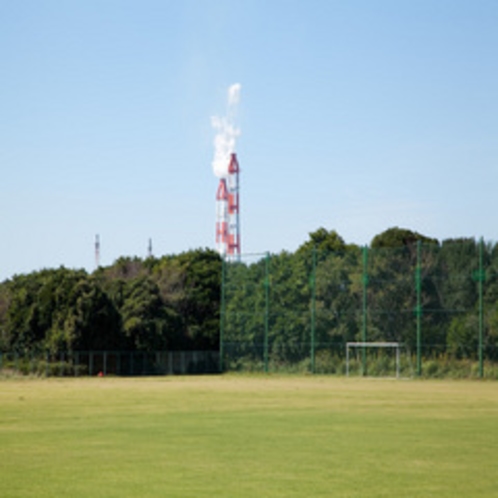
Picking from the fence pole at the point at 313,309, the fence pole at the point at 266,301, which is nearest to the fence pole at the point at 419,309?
the fence pole at the point at 313,309

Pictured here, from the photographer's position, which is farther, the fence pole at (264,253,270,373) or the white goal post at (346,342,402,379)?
the fence pole at (264,253,270,373)

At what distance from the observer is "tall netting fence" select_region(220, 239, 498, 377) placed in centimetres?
4575

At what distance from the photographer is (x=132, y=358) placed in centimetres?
5706

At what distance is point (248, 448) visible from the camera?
49.8 ft

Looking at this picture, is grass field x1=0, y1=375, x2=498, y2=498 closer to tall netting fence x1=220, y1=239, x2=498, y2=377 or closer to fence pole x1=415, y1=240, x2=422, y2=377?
tall netting fence x1=220, y1=239, x2=498, y2=377

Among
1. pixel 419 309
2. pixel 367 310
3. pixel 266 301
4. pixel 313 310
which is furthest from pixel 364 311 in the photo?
pixel 266 301

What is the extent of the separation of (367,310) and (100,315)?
51.9 feet

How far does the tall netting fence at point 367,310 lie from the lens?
4575 cm

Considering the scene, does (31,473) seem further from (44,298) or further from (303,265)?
(44,298)

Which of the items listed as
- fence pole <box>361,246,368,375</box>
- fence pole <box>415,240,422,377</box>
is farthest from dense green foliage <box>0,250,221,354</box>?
fence pole <box>415,240,422,377</box>

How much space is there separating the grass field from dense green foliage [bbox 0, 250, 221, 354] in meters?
28.4

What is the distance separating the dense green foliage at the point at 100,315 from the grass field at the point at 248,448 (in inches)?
1117

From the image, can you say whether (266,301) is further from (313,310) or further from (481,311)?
(481,311)

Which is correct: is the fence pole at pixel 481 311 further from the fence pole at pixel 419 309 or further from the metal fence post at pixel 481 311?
the fence pole at pixel 419 309
